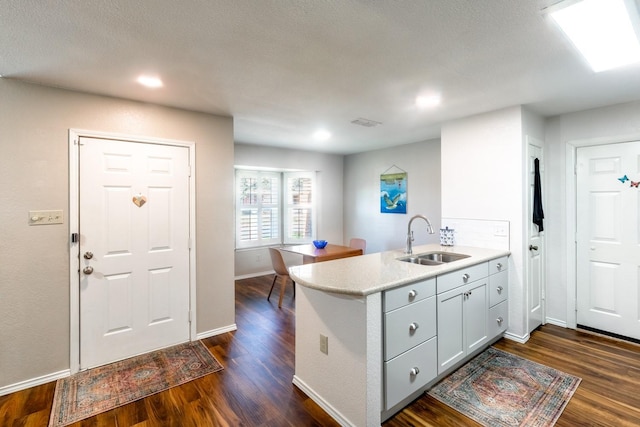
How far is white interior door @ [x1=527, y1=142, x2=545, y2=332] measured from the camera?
3.15m

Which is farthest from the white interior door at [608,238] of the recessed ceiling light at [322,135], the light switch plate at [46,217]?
the light switch plate at [46,217]

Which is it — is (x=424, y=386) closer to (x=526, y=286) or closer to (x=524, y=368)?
(x=524, y=368)

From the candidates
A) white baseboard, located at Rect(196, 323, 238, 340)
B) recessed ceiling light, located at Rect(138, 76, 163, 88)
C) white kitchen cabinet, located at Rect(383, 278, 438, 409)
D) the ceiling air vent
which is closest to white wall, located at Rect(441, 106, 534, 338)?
the ceiling air vent

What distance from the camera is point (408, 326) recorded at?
202cm

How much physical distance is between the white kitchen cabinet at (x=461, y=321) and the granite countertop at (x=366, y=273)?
0.64 feet

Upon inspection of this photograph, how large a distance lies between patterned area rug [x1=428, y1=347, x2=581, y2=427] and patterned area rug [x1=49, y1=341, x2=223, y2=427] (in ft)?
6.15

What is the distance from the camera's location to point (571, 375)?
2.44 meters

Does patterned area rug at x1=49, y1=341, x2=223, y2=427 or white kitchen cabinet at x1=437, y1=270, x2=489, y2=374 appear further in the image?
white kitchen cabinet at x1=437, y1=270, x2=489, y2=374

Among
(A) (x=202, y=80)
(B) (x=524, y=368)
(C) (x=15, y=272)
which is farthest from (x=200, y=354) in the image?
(B) (x=524, y=368)

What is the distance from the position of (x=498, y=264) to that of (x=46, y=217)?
389 cm

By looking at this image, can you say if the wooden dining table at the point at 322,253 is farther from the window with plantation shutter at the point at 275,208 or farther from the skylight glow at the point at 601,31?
the skylight glow at the point at 601,31

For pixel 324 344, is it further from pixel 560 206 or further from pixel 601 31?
pixel 560 206

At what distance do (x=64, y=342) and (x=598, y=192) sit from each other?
5097 millimetres

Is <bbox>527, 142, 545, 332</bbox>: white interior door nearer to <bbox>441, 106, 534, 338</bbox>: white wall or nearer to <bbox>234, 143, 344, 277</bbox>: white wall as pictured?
<bbox>441, 106, 534, 338</bbox>: white wall
